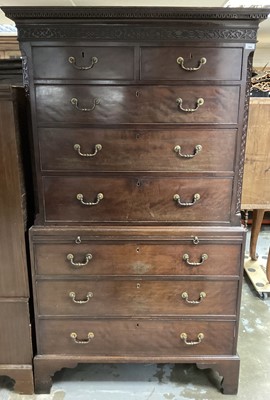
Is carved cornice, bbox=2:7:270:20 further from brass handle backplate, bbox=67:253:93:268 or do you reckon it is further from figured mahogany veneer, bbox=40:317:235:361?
figured mahogany veneer, bbox=40:317:235:361

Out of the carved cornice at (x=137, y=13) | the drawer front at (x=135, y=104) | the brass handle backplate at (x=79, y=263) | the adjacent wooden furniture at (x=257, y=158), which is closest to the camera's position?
the carved cornice at (x=137, y=13)

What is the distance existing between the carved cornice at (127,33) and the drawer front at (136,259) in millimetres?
739

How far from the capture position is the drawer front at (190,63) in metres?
1.26

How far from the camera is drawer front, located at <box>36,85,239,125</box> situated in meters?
1.30

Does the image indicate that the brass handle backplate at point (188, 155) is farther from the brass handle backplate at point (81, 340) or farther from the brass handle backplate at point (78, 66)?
the brass handle backplate at point (81, 340)

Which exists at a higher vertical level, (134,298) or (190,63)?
(190,63)

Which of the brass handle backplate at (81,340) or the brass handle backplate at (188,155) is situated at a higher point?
the brass handle backplate at (188,155)

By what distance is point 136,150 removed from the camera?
1352 millimetres

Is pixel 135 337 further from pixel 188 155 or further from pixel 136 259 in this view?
pixel 188 155

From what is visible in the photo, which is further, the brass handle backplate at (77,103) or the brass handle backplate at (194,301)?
the brass handle backplate at (194,301)

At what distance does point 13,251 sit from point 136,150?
24.4 inches

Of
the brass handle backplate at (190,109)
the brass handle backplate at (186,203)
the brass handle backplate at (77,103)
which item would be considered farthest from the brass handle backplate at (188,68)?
the brass handle backplate at (186,203)

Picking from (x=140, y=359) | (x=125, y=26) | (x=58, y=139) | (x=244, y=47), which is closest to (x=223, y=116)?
(x=244, y=47)

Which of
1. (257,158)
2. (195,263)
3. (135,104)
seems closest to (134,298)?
(195,263)
